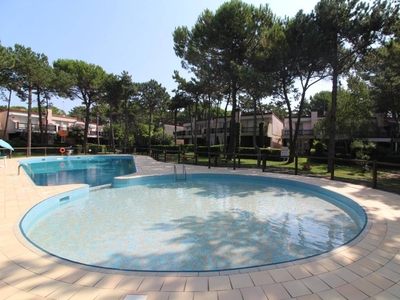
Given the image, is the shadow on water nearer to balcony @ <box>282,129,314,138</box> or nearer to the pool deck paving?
the pool deck paving

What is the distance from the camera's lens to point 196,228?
4.53 metres

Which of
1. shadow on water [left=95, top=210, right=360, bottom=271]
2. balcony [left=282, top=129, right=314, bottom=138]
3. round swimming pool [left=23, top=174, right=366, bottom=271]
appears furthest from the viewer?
balcony [left=282, top=129, right=314, bottom=138]

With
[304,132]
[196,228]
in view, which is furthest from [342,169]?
[304,132]

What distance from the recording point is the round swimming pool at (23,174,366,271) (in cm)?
338

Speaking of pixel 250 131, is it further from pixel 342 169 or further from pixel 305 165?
pixel 305 165

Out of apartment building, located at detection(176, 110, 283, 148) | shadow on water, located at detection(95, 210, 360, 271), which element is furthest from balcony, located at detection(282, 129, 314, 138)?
shadow on water, located at detection(95, 210, 360, 271)

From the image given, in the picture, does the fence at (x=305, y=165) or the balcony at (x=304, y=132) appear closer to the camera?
the fence at (x=305, y=165)

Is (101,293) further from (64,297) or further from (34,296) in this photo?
(34,296)

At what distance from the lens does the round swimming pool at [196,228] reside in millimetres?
3381

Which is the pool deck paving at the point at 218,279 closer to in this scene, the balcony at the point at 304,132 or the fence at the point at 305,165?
the fence at the point at 305,165

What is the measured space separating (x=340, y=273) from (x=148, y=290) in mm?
2067

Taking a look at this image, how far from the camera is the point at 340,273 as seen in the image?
244 centimetres

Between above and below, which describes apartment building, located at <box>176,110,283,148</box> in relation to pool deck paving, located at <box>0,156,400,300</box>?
above

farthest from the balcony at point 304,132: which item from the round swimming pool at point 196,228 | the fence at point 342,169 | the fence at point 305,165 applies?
the round swimming pool at point 196,228
